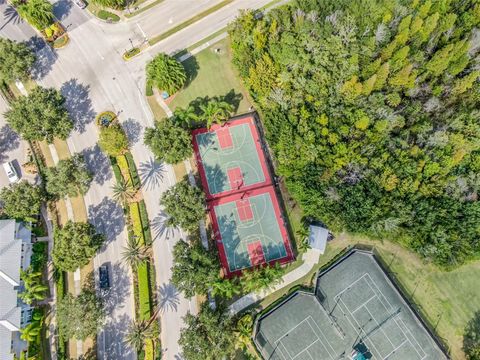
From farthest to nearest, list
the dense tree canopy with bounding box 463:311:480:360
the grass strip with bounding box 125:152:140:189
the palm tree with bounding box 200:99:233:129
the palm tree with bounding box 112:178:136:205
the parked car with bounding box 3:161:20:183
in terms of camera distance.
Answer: the grass strip with bounding box 125:152:140:189, the parked car with bounding box 3:161:20:183, the palm tree with bounding box 200:99:233:129, the palm tree with bounding box 112:178:136:205, the dense tree canopy with bounding box 463:311:480:360

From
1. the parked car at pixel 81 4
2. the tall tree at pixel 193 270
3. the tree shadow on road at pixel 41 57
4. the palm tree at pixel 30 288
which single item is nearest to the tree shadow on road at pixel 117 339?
the palm tree at pixel 30 288

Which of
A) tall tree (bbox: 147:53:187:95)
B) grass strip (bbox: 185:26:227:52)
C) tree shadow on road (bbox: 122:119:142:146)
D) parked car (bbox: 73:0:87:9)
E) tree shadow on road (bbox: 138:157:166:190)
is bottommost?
tree shadow on road (bbox: 138:157:166:190)

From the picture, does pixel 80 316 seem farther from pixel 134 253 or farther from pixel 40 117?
pixel 40 117

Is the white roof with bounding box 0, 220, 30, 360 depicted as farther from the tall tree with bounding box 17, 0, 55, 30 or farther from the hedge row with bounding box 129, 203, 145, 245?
the tall tree with bounding box 17, 0, 55, 30

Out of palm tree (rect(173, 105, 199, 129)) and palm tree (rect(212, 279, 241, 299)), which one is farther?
palm tree (rect(173, 105, 199, 129))

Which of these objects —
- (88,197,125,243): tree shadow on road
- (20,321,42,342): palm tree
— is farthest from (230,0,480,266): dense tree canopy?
(20,321,42,342): palm tree

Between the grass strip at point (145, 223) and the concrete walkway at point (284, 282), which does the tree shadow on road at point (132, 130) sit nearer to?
the grass strip at point (145, 223)

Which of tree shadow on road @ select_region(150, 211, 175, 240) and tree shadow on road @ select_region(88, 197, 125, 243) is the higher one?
tree shadow on road @ select_region(88, 197, 125, 243)
